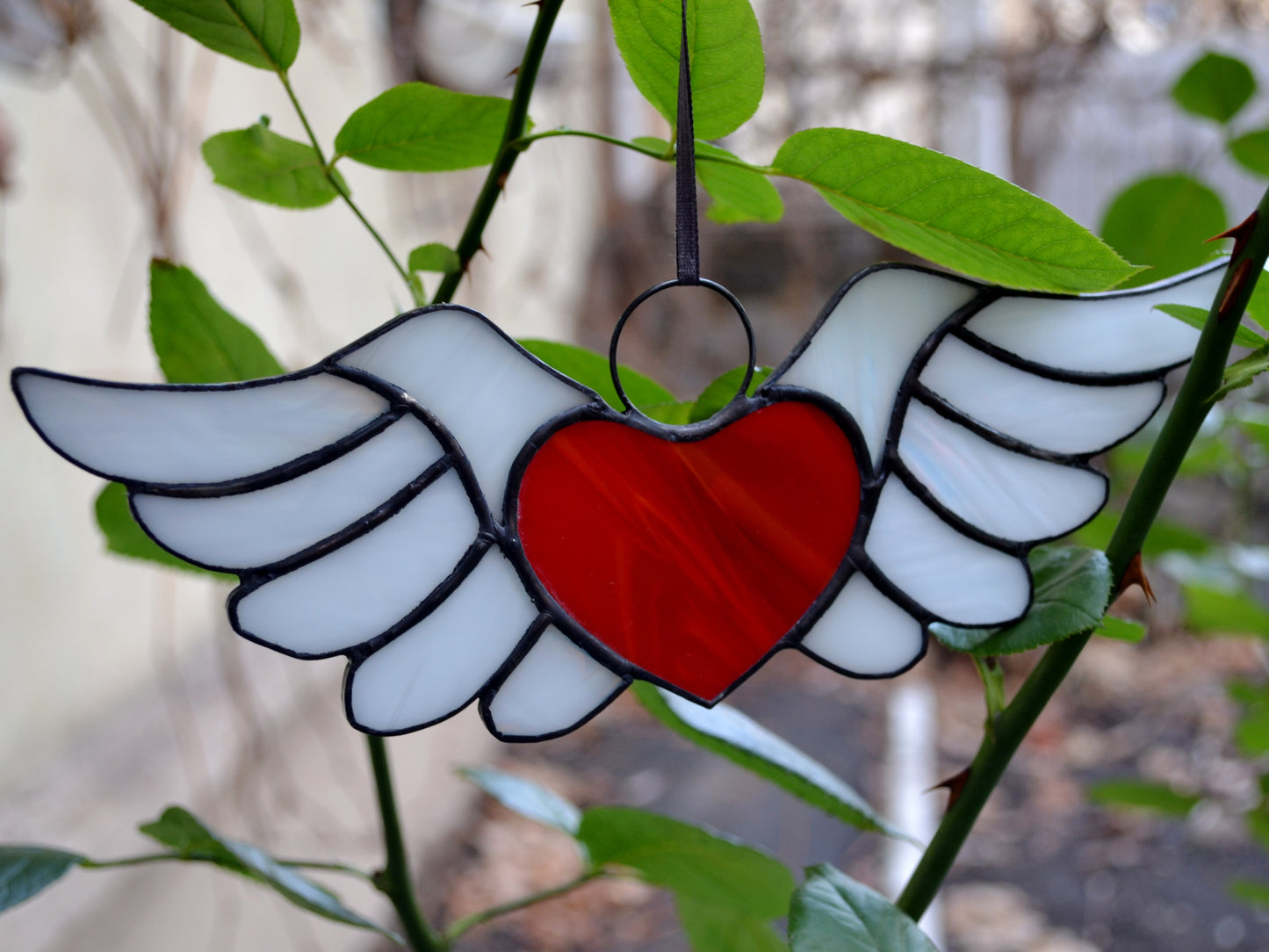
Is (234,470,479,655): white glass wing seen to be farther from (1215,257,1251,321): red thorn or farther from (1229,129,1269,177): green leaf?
(1229,129,1269,177): green leaf

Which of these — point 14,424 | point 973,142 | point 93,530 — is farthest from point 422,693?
point 973,142

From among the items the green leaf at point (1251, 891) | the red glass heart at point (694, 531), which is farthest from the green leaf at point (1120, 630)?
the green leaf at point (1251, 891)

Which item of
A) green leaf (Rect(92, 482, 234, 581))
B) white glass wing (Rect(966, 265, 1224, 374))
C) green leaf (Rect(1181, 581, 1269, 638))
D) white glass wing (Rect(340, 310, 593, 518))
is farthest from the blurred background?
green leaf (Rect(92, 482, 234, 581))

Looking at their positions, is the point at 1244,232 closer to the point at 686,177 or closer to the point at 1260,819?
the point at 686,177

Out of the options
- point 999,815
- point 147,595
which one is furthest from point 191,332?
point 999,815

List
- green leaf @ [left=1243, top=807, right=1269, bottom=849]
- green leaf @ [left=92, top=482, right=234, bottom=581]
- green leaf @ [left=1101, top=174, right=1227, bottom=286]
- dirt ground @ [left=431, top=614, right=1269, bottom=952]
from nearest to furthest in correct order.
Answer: green leaf @ [left=92, top=482, right=234, bottom=581], green leaf @ [left=1101, top=174, right=1227, bottom=286], green leaf @ [left=1243, top=807, right=1269, bottom=849], dirt ground @ [left=431, top=614, right=1269, bottom=952]

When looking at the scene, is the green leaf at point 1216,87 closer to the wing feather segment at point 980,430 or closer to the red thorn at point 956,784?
the wing feather segment at point 980,430
